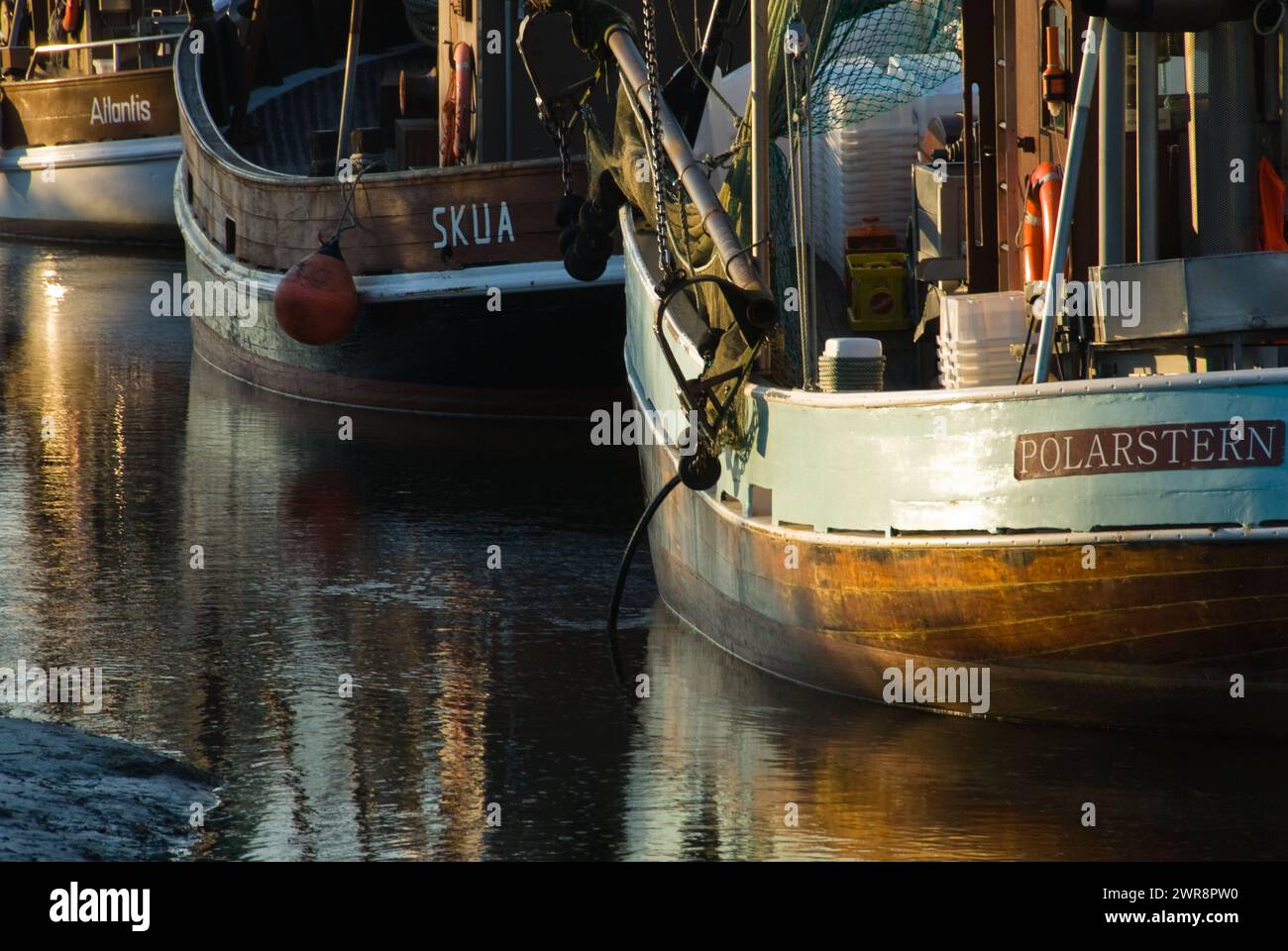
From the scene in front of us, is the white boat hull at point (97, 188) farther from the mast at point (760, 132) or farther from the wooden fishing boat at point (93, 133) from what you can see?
the mast at point (760, 132)

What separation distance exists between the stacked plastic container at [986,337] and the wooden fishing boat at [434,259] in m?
6.66

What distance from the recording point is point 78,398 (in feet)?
65.7

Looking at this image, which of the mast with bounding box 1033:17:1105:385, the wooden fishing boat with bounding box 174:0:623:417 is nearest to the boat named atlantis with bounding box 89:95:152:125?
the wooden fishing boat with bounding box 174:0:623:417

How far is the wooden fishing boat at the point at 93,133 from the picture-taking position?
33438mm

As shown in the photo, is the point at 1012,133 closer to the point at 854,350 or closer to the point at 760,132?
the point at 760,132

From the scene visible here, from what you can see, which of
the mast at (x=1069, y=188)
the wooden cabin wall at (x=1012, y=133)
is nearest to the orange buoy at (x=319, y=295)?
the wooden cabin wall at (x=1012, y=133)

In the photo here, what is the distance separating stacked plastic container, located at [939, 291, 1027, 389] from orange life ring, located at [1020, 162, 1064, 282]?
0.58 ft

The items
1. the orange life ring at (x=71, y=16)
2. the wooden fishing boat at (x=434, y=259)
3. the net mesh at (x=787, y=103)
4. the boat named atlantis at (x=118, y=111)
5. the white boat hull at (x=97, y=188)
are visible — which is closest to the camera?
the net mesh at (x=787, y=103)

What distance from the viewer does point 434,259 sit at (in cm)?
1848

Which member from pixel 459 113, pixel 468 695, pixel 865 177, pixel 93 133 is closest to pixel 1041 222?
pixel 468 695

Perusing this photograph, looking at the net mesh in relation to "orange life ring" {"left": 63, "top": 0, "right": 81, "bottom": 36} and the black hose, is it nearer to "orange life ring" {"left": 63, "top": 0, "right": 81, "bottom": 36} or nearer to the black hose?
the black hose

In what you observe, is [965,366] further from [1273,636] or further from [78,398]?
[78,398]

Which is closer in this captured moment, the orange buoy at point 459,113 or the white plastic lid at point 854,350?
the white plastic lid at point 854,350
